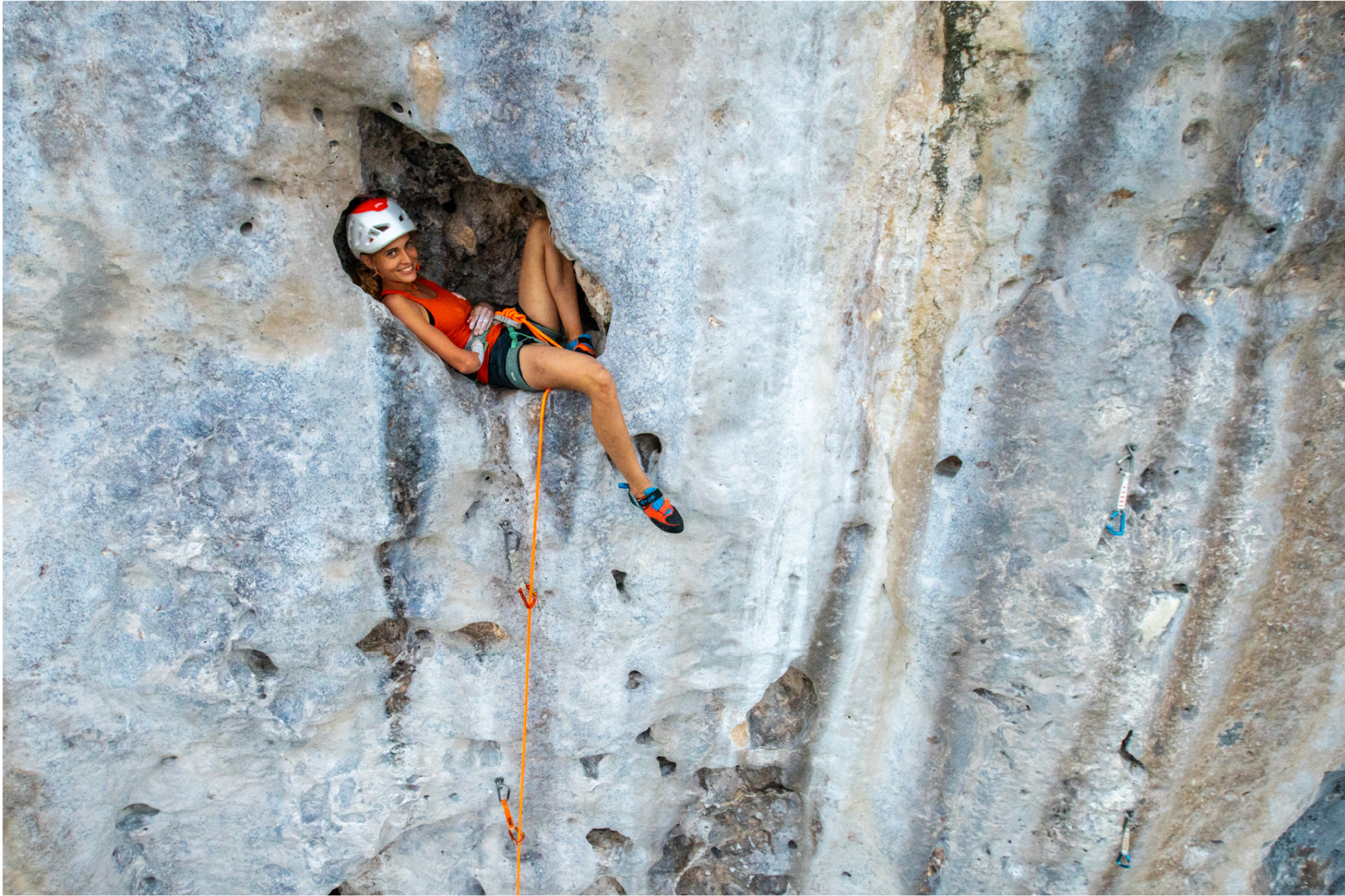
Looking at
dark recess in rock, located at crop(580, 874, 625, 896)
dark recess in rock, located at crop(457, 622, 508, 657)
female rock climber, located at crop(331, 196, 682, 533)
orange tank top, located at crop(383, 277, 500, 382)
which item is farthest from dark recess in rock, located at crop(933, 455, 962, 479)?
dark recess in rock, located at crop(580, 874, 625, 896)

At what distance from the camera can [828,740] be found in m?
3.14

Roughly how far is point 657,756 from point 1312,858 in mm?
2658

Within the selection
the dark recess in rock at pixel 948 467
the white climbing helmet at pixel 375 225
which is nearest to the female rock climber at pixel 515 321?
the white climbing helmet at pixel 375 225

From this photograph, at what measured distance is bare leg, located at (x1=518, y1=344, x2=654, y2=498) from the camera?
2.34 meters

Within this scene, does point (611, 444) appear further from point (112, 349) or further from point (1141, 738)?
point (1141, 738)

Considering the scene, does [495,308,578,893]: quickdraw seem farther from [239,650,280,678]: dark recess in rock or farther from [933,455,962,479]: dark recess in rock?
[933,455,962,479]: dark recess in rock

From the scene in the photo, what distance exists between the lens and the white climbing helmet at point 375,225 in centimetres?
231

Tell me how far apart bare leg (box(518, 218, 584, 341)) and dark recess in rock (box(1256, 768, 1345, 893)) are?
3.39m

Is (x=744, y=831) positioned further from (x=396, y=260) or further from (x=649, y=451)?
(x=396, y=260)

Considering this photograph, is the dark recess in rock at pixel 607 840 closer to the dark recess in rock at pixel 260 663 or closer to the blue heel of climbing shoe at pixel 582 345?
the dark recess in rock at pixel 260 663

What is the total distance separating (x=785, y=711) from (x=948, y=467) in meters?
1.20

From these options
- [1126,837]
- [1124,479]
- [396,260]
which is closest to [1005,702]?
[1126,837]

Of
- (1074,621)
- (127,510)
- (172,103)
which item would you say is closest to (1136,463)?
(1074,621)

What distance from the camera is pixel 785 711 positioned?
314 cm
